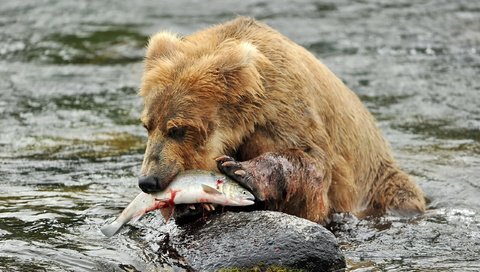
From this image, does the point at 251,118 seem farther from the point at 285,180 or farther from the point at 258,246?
the point at 258,246

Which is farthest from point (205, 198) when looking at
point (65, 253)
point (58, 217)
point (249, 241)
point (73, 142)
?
point (73, 142)

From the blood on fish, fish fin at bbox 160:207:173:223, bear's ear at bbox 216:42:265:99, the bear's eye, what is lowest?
fish fin at bbox 160:207:173:223

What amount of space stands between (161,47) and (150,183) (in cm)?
133

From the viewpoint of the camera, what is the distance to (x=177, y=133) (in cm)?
741

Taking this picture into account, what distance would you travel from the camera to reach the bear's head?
7.36m

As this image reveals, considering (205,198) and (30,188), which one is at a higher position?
(205,198)

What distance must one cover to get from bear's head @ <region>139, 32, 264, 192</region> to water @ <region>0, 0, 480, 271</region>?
745mm

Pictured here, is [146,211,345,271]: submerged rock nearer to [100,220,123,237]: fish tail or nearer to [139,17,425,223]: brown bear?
[139,17,425,223]: brown bear

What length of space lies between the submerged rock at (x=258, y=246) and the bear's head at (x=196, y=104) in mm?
496

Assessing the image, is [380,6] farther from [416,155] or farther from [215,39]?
[215,39]

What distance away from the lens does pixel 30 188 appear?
9.39 metres

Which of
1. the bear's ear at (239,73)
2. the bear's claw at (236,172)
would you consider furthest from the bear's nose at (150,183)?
the bear's ear at (239,73)

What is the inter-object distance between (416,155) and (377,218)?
2235 mm

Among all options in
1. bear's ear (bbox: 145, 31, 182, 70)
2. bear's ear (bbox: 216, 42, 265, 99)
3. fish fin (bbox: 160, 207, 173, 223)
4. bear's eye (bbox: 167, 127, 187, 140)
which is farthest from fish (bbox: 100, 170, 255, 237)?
bear's ear (bbox: 145, 31, 182, 70)
